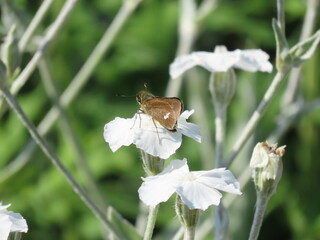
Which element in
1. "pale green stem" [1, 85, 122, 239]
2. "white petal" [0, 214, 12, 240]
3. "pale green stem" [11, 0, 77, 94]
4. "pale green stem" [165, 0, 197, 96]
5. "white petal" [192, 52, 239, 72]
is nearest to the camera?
"white petal" [0, 214, 12, 240]

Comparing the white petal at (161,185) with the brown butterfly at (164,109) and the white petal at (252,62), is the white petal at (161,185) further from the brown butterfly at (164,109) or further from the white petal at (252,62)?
the white petal at (252,62)

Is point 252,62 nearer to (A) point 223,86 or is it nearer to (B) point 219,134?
(A) point 223,86

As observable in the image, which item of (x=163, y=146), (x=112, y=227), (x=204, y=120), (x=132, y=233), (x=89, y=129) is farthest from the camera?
(x=89, y=129)

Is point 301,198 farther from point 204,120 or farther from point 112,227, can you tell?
point 112,227

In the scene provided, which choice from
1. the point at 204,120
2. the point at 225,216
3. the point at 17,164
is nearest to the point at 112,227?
the point at 225,216

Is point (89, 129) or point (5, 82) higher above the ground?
point (5, 82)

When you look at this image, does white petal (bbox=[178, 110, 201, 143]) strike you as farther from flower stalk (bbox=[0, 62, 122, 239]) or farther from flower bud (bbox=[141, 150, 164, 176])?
flower stalk (bbox=[0, 62, 122, 239])

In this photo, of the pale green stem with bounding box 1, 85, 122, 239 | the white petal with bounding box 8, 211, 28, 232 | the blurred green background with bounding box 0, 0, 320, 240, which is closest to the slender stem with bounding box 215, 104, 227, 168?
the pale green stem with bounding box 1, 85, 122, 239
